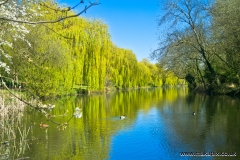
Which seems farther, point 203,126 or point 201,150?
point 203,126

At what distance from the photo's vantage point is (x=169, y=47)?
3228cm

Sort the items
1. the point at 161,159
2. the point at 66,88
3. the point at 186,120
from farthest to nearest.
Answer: the point at 66,88
the point at 186,120
the point at 161,159

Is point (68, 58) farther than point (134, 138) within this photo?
Yes

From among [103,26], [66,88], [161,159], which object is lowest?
[161,159]

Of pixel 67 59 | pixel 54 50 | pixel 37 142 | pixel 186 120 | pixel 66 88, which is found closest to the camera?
pixel 37 142

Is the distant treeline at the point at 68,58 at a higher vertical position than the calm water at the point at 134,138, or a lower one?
higher

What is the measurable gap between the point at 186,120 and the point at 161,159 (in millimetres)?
7068

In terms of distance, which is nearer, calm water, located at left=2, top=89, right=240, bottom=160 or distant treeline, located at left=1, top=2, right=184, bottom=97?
calm water, located at left=2, top=89, right=240, bottom=160

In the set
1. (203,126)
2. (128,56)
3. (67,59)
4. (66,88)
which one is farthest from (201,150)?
(128,56)

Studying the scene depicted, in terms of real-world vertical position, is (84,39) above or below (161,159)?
above

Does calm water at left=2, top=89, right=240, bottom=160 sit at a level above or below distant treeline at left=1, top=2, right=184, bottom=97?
below

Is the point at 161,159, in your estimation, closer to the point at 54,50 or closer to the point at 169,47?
the point at 54,50

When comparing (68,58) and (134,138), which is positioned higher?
(68,58)

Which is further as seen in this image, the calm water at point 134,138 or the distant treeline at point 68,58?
the distant treeline at point 68,58
